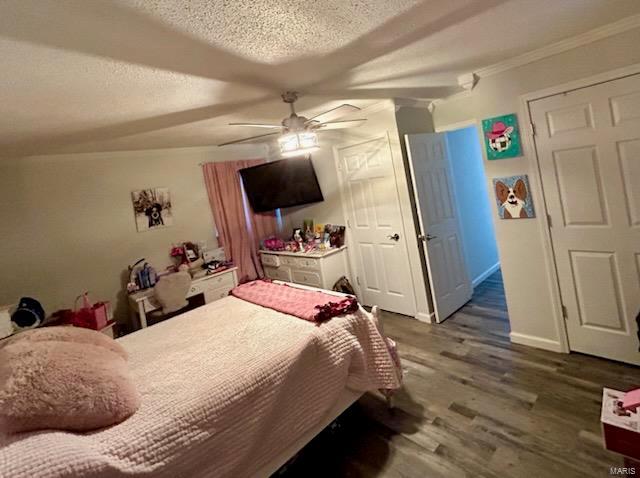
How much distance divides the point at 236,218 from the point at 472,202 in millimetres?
3147

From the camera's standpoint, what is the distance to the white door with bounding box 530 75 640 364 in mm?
2133

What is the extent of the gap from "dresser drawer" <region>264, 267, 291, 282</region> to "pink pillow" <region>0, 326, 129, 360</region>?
7.99ft

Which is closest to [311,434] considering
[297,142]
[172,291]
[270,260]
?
[297,142]

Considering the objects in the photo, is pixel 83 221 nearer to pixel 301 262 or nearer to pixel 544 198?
pixel 301 262

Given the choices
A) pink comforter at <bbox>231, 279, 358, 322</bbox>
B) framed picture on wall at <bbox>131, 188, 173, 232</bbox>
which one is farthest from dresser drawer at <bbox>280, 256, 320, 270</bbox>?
framed picture on wall at <bbox>131, 188, 173, 232</bbox>

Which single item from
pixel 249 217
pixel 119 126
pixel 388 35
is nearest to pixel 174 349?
pixel 119 126

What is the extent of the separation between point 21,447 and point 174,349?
91 centimetres

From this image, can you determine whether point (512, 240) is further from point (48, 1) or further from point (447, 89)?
point (48, 1)

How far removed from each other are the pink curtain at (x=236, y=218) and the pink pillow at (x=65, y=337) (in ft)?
7.85

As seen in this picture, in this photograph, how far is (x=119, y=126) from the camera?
250cm

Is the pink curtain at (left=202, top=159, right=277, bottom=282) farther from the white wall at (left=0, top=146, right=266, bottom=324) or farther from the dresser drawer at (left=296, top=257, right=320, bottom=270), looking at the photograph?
the dresser drawer at (left=296, top=257, right=320, bottom=270)

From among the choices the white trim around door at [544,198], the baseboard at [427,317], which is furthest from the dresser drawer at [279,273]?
the white trim around door at [544,198]

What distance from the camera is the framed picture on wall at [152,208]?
12.1 ft

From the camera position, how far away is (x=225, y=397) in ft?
4.86
